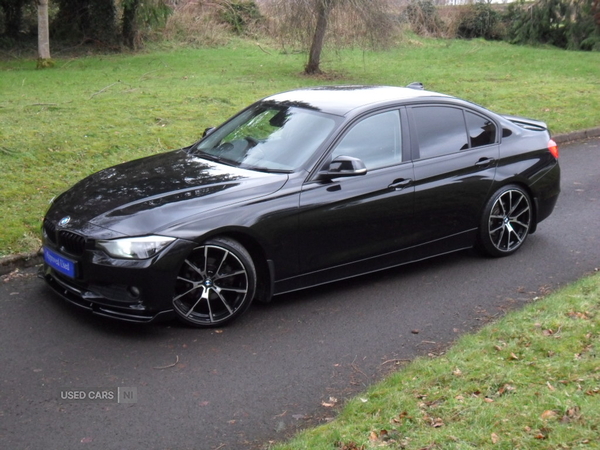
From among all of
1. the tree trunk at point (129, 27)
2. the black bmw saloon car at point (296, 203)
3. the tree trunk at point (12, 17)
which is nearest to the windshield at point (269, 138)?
the black bmw saloon car at point (296, 203)

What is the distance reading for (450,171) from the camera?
23.9 ft

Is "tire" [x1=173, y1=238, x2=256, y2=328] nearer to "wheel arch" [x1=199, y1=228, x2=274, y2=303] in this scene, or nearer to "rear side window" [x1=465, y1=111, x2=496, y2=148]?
"wheel arch" [x1=199, y1=228, x2=274, y2=303]

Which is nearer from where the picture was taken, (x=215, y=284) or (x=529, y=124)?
(x=215, y=284)

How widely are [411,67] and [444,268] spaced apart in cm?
1562

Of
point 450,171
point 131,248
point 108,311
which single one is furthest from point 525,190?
point 108,311

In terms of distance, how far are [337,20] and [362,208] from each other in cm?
1303

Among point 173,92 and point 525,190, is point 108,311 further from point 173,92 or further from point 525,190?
point 173,92

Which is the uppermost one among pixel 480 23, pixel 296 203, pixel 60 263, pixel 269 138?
pixel 480 23

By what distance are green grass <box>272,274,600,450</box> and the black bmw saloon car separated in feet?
4.77

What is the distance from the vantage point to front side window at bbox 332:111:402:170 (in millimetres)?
6797

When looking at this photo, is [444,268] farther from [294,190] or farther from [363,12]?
[363,12]

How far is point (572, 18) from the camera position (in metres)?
29.6

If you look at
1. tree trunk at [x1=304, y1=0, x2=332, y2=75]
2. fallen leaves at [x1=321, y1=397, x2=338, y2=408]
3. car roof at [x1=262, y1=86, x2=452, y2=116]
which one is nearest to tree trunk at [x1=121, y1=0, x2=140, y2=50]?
tree trunk at [x1=304, y1=0, x2=332, y2=75]

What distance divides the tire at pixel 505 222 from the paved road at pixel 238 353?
180mm
